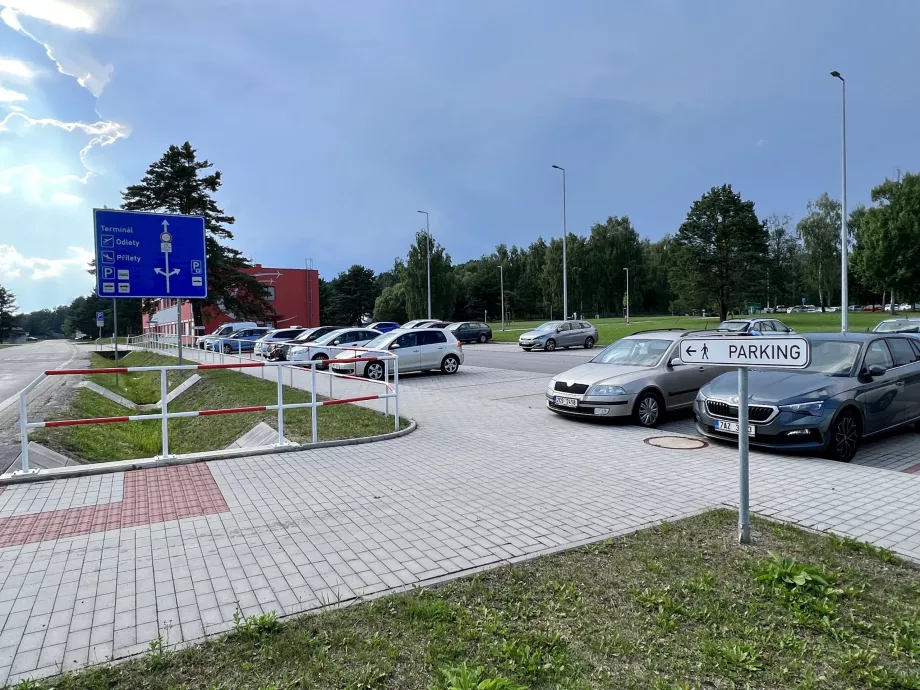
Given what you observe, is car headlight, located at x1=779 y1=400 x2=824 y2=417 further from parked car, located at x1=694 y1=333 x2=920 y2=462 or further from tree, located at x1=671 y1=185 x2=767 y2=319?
tree, located at x1=671 y1=185 x2=767 y2=319

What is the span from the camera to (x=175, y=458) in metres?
7.24

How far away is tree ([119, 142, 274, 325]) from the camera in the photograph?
140 ft

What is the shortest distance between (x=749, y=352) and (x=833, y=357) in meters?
5.07

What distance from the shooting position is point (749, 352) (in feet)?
13.5

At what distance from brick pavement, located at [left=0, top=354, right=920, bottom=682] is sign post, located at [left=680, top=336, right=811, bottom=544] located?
3.19 ft

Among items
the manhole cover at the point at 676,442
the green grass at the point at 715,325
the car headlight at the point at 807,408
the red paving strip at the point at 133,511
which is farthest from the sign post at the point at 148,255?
the green grass at the point at 715,325

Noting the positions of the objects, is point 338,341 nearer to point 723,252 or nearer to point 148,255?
point 148,255

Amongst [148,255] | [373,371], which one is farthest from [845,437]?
[148,255]

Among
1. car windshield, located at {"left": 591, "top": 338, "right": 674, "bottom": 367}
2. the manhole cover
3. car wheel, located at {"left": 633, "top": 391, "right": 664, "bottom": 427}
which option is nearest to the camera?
the manhole cover

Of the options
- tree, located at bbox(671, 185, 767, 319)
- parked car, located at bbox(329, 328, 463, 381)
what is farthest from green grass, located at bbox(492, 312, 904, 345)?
parked car, located at bbox(329, 328, 463, 381)

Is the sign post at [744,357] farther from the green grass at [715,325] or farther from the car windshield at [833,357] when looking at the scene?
the green grass at [715,325]

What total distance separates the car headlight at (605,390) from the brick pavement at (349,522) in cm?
152

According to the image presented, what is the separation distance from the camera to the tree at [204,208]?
4269 cm

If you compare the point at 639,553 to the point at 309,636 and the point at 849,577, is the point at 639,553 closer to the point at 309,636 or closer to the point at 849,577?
the point at 849,577
